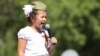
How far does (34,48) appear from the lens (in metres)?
6.64

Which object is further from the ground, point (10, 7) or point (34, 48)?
point (34, 48)

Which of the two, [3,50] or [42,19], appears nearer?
[42,19]

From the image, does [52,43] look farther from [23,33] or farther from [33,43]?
[23,33]

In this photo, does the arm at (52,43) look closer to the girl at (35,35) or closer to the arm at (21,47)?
the girl at (35,35)

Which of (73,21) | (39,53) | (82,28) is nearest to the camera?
(39,53)

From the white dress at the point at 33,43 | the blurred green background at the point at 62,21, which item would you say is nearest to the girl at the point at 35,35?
the white dress at the point at 33,43

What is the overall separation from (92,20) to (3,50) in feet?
9.07

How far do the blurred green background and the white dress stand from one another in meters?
10.9

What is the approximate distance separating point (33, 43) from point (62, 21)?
464 inches

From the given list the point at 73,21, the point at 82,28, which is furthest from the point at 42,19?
the point at 82,28

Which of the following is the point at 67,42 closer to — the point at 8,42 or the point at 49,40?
the point at 8,42

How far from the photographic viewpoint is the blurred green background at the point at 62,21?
1812cm

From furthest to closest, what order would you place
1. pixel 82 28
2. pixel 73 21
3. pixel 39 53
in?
pixel 82 28, pixel 73 21, pixel 39 53

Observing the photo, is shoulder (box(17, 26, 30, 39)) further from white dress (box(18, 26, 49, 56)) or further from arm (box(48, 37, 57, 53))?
arm (box(48, 37, 57, 53))
